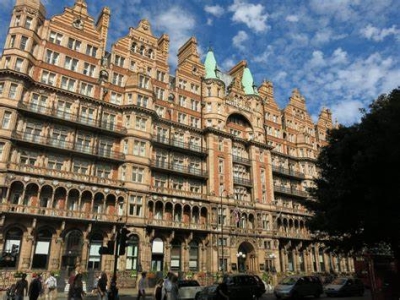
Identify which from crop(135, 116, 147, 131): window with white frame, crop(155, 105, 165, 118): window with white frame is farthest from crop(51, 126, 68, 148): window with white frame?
crop(155, 105, 165, 118): window with white frame

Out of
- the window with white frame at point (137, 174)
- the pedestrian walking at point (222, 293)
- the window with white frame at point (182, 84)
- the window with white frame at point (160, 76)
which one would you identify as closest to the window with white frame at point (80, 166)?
the window with white frame at point (137, 174)

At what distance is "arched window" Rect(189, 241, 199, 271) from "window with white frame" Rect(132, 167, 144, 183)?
36.8 ft

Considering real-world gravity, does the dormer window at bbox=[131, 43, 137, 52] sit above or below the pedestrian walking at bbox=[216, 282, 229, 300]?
above

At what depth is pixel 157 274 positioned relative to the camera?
1604 inches

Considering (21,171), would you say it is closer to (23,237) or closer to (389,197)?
(23,237)

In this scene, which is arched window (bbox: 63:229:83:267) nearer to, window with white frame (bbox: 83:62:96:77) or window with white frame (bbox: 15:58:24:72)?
window with white frame (bbox: 15:58:24:72)

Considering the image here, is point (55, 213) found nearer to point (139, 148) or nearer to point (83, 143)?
point (83, 143)

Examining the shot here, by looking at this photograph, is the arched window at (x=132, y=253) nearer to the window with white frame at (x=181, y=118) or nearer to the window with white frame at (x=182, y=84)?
the window with white frame at (x=181, y=118)

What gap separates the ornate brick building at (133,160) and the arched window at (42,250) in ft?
0.33

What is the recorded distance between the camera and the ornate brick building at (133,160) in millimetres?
36625

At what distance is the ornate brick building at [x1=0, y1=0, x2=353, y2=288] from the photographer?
1442 inches

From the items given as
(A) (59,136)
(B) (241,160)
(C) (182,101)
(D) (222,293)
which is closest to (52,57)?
(A) (59,136)

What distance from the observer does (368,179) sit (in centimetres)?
2200

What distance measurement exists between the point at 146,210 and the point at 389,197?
28286 millimetres
